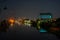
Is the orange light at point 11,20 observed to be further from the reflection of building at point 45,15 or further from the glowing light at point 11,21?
the reflection of building at point 45,15

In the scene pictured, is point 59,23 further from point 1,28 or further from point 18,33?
point 1,28

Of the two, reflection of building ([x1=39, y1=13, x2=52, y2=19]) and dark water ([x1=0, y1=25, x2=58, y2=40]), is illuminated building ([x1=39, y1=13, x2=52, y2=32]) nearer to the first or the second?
reflection of building ([x1=39, y1=13, x2=52, y2=19])

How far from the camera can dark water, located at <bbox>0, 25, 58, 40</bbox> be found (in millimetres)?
2397

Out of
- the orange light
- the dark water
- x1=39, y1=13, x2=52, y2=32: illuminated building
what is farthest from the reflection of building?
the orange light

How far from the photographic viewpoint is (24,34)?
2.45 meters

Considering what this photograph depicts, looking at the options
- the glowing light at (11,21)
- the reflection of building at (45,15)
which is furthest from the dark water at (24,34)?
the reflection of building at (45,15)

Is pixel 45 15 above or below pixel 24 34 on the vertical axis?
above

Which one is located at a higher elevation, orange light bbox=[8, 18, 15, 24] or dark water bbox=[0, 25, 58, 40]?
orange light bbox=[8, 18, 15, 24]

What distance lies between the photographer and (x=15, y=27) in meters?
2.43

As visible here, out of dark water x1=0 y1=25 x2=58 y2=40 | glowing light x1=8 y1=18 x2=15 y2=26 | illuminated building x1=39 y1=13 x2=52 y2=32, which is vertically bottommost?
dark water x1=0 y1=25 x2=58 y2=40

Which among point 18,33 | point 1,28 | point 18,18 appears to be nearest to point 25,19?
point 18,18

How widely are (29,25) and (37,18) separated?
0.61ft

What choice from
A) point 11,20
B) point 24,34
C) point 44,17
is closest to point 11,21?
point 11,20

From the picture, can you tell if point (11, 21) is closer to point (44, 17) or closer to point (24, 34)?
point (24, 34)
